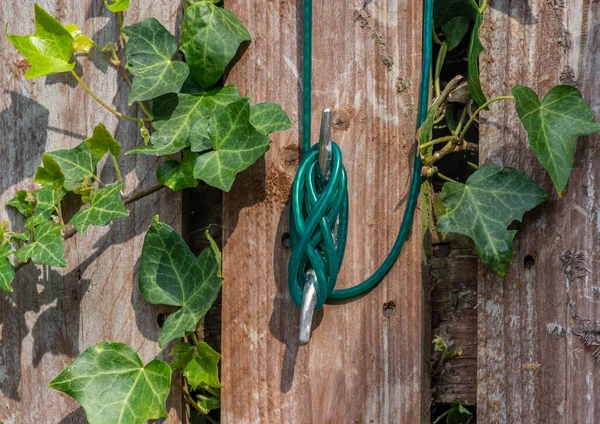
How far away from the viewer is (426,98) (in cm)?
124

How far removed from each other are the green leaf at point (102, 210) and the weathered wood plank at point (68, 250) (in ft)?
0.29

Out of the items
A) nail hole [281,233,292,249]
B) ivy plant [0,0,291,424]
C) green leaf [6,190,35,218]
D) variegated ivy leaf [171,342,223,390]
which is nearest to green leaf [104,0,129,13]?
ivy plant [0,0,291,424]

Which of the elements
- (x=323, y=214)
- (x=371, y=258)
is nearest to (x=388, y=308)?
(x=371, y=258)

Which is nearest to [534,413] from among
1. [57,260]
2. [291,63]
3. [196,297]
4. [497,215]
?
[497,215]

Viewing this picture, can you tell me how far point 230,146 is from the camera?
1.21 meters

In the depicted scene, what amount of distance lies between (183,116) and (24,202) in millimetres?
329

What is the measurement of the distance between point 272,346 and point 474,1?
619 millimetres

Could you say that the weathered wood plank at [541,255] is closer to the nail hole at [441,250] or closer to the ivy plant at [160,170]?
the nail hole at [441,250]

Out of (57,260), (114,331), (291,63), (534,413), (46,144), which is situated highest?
(291,63)

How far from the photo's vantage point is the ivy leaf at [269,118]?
122cm

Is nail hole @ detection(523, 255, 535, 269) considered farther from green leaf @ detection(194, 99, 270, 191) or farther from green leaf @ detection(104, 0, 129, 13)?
green leaf @ detection(104, 0, 129, 13)

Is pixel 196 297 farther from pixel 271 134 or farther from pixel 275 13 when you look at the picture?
pixel 275 13

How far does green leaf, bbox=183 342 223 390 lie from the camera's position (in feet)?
4.17

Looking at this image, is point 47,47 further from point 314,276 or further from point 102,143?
point 314,276
